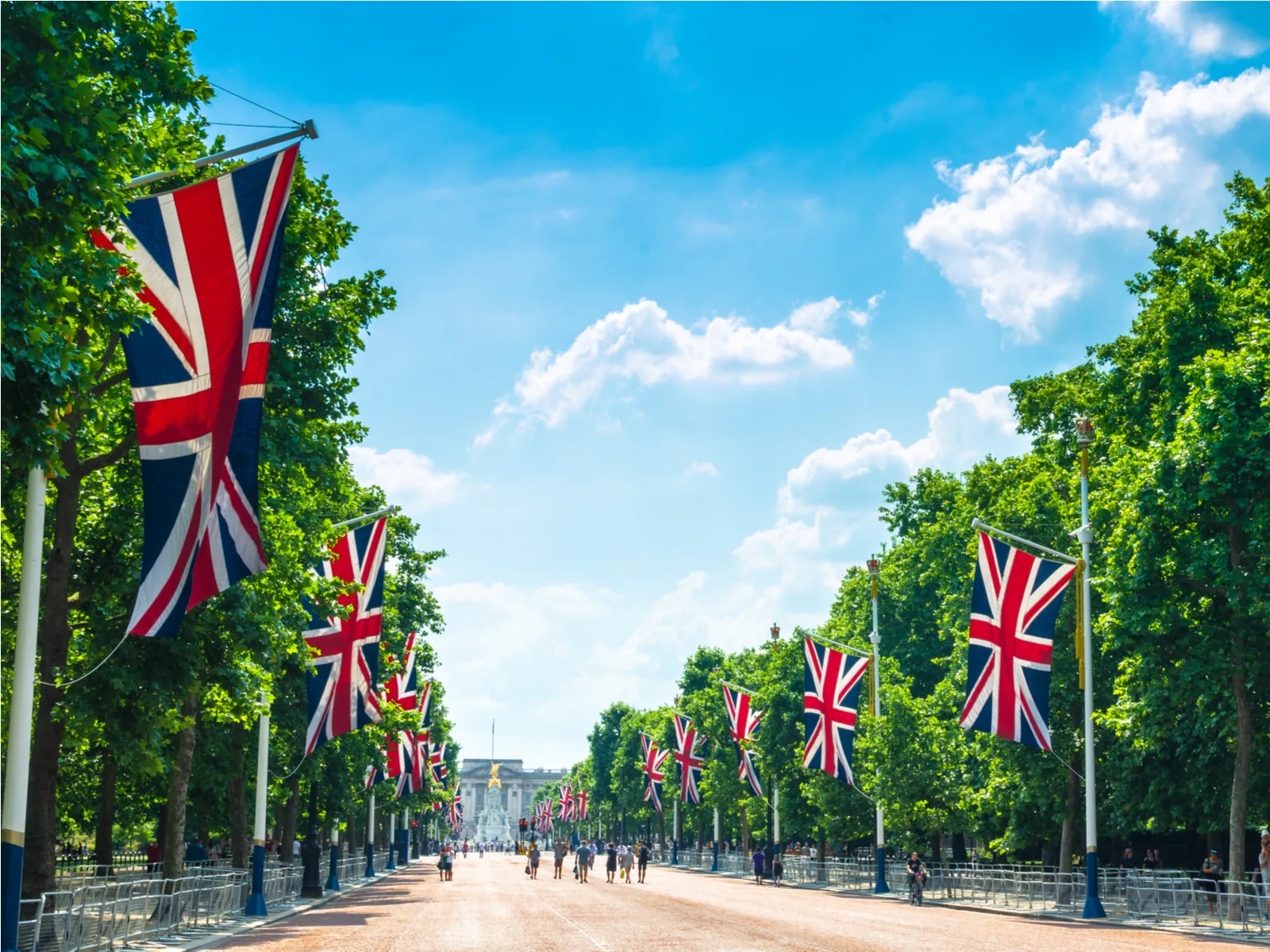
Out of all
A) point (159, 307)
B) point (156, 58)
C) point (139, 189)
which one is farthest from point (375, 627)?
point (159, 307)

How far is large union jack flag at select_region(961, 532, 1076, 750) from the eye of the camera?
106 feet

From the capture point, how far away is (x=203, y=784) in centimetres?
4509

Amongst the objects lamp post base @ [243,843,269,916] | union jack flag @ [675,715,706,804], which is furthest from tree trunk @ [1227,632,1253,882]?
union jack flag @ [675,715,706,804]

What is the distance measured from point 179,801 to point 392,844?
64.0m

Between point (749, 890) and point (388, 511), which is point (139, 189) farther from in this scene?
point (749, 890)

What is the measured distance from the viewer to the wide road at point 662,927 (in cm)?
2366

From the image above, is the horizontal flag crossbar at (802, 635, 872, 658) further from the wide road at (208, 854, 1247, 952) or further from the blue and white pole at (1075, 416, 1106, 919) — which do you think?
the blue and white pole at (1075, 416, 1106, 919)

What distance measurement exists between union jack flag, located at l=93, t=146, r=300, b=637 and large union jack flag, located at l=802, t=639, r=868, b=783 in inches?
1358

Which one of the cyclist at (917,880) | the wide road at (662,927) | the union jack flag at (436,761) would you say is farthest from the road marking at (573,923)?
the union jack flag at (436,761)

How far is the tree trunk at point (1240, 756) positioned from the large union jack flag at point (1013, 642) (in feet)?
13.6

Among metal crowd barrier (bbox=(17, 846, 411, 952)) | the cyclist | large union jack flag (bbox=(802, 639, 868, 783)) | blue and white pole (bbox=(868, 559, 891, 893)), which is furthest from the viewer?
blue and white pole (bbox=(868, 559, 891, 893))

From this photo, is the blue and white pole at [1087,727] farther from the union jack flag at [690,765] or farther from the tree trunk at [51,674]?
the union jack flag at [690,765]

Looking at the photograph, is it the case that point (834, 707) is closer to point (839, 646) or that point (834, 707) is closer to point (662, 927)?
point (839, 646)

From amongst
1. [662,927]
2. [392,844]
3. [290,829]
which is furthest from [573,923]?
[392,844]
